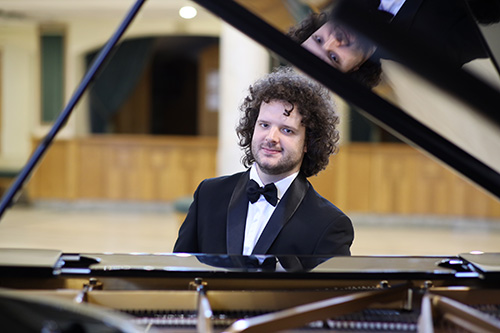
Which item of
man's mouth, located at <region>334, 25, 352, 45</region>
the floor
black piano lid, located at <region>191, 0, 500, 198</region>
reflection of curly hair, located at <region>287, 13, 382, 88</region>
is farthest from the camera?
the floor

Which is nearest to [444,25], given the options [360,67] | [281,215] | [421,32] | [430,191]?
[421,32]

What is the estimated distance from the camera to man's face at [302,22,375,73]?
4.50 ft

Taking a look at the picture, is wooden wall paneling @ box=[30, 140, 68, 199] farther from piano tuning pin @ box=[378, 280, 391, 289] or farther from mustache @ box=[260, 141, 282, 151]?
piano tuning pin @ box=[378, 280, 391, 289]

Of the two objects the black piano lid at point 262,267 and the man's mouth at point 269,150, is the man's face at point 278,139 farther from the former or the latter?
the black piano lid at point 262,267

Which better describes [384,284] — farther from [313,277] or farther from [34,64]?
[34,64]

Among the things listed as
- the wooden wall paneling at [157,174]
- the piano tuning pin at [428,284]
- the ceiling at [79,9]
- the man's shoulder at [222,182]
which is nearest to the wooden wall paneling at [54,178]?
the wooden wall paneling at [157,174]

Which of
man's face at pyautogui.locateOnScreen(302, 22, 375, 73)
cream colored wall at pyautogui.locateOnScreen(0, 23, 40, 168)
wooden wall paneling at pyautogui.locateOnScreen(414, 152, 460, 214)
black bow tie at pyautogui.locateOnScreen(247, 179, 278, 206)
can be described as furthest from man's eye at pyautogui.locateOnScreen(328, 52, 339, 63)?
cream colored wall at pyautogui.locateOnScreen(0, 23, 40, 168)

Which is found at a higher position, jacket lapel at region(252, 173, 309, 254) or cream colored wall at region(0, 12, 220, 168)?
cream colored wall at region(0, 12, 220, 168)

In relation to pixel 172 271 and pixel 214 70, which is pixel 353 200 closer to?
pixel 214 70

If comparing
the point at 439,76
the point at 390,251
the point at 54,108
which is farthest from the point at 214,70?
the point at 439,76

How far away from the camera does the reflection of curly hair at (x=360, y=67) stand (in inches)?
59.0

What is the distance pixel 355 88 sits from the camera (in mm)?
1145

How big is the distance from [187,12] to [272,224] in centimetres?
642

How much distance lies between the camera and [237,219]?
1574 mm
